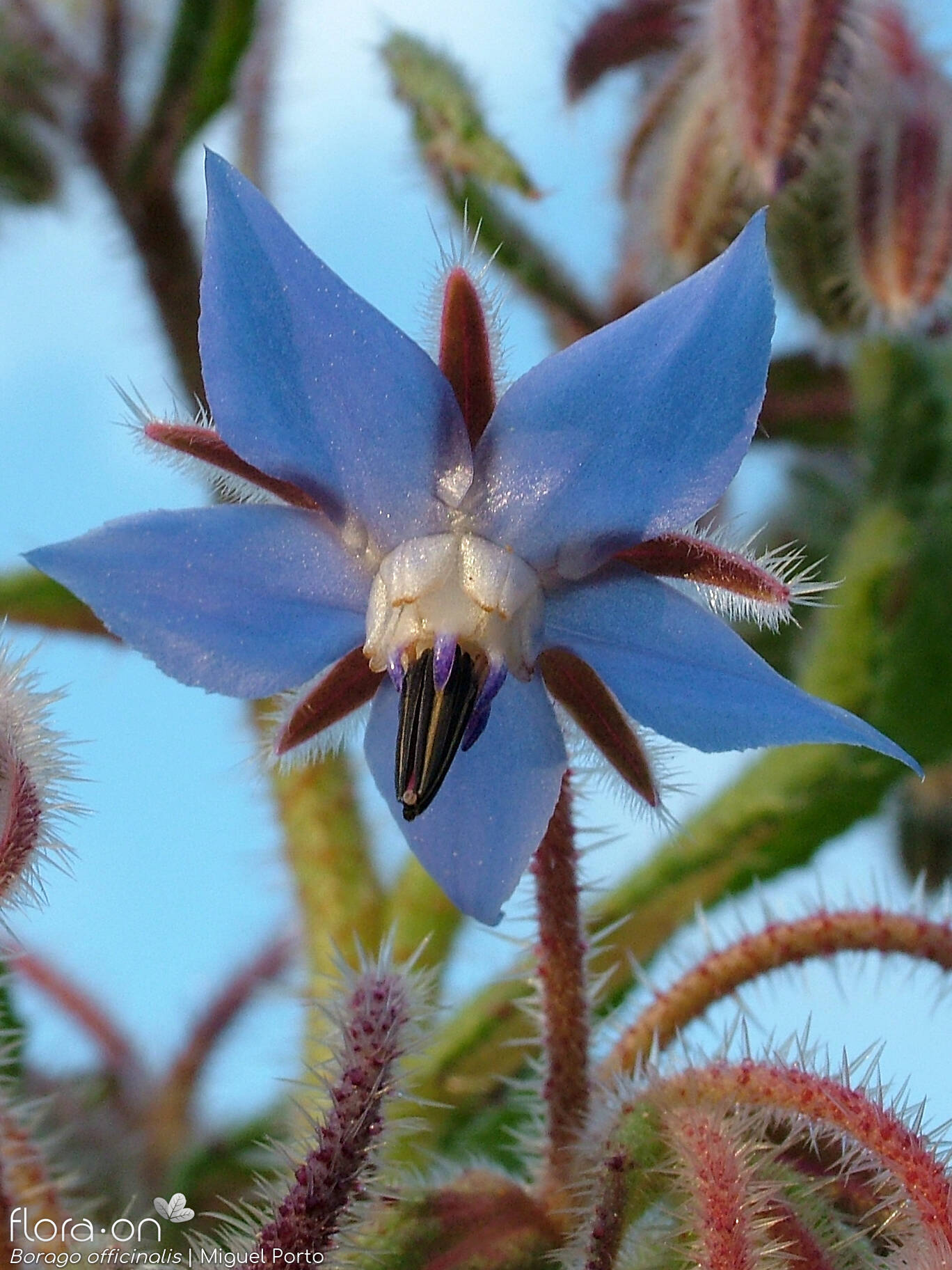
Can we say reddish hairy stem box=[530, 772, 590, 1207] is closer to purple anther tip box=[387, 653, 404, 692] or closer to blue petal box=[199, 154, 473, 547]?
purple anther tip box=[387, 653, 404, 692]

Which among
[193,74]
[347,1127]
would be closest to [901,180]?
[193,74]

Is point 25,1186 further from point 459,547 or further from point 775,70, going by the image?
point 775,70

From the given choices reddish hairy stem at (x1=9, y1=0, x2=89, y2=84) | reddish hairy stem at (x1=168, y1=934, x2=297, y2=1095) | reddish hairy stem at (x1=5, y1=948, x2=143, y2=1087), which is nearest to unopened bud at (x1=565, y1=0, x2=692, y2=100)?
reddish hairy stem at (x1=9, y1=0, x2=89, y2=84)

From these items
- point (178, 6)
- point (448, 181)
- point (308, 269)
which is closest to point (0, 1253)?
point (308, 269)

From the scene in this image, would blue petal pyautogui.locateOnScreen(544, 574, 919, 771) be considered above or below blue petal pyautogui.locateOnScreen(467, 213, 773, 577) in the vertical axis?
below

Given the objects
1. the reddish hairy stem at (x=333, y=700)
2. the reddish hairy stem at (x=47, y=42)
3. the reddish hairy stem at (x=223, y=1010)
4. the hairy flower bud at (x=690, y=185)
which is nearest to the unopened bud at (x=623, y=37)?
the hairy flower bud at (x=690, y=185)

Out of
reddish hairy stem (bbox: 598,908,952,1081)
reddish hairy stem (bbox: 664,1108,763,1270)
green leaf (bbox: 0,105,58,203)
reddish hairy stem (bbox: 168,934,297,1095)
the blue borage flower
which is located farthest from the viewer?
reddish hairy stem (bbox: 168,934,297,1095)

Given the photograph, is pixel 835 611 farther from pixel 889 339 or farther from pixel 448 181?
pixel 448 181
